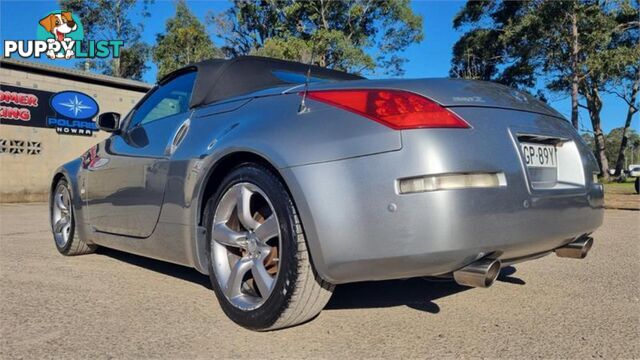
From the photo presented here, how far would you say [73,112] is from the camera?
1567cm

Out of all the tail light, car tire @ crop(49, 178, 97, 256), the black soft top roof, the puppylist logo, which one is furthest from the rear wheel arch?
the puppylist logo

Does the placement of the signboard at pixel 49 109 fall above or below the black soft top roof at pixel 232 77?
above

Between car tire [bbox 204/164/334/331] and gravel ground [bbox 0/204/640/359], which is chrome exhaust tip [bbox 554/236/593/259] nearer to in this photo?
gravel ground [bbox 0/204/640/359]

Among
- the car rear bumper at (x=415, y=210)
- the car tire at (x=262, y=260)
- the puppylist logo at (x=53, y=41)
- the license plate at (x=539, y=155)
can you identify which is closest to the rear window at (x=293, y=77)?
the car tire at (x=262, y=260)

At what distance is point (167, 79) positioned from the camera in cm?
365

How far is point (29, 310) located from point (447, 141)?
92.0 inches

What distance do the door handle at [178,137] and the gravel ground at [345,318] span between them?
0.87m

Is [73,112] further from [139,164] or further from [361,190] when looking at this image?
[361,190]

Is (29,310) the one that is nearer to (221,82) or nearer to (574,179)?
(221,82)

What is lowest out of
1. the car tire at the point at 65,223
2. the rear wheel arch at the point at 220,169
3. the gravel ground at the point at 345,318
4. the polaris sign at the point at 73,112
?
the gravel ground at the point at 345,318

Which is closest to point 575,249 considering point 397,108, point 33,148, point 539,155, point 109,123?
point 539,155

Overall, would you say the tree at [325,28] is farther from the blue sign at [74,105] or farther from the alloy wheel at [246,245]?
the alloy wheel at [246,245]

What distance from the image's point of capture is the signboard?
1411 centimetres

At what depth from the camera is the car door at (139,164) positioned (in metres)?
3.06
